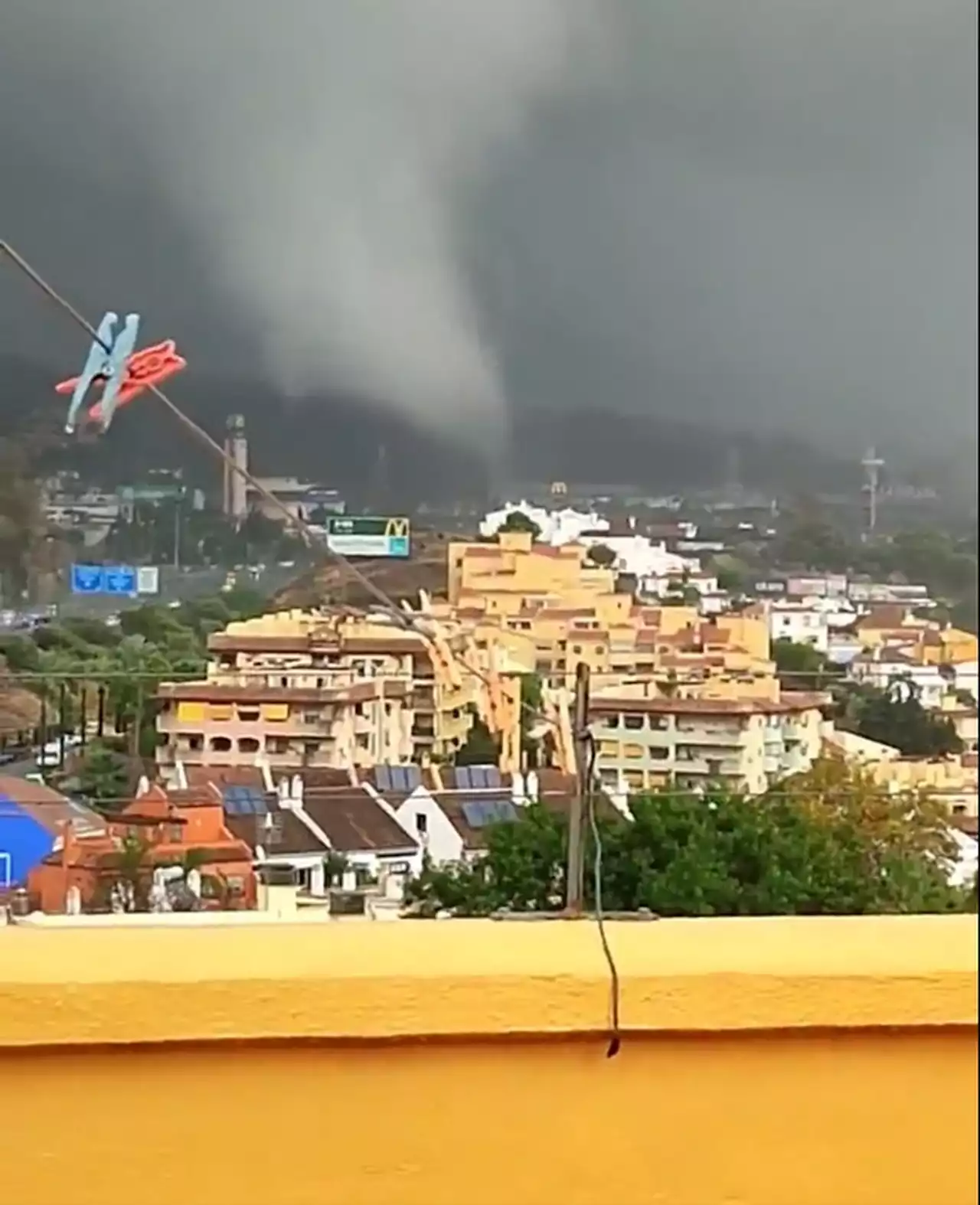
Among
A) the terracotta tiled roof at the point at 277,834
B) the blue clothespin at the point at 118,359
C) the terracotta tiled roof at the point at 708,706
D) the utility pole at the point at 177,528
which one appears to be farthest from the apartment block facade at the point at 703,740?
the blue clothespin at the point at 118,359

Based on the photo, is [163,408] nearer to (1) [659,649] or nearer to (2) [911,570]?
(1) [659,649]

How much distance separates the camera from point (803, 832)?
130 cm

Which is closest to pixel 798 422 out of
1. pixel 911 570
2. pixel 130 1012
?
pixel 911 570

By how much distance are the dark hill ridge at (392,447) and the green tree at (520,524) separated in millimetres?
31

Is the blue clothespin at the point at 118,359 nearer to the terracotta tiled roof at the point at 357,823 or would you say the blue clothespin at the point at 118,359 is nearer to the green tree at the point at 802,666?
the terracotta tiled roof at the point at 357,823

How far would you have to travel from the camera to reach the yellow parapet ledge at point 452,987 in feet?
3.60

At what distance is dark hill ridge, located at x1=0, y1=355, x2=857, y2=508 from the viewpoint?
123 centimetres

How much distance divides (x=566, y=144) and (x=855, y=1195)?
94 centimetres

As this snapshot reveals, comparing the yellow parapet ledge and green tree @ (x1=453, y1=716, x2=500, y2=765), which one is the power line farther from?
the yellow parapet ledge

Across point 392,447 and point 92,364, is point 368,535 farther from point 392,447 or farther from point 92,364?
point 92,364

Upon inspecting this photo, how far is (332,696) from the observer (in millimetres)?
1271

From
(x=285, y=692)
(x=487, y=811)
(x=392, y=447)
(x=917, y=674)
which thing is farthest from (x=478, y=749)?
(x=917, y=674)

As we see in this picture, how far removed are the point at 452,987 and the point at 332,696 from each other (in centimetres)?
29

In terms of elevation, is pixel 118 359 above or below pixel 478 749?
above
